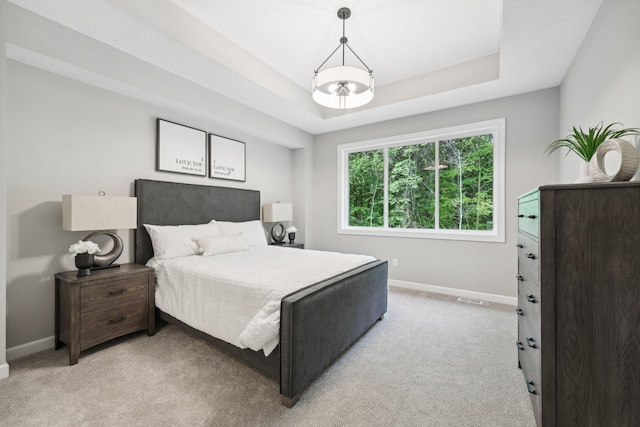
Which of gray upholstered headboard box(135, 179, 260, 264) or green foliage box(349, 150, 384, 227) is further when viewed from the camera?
green foliage box(349, 150, 384, 227)

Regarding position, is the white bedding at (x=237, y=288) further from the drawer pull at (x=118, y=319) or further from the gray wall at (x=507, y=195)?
the gray wall at (x=507, y=195)

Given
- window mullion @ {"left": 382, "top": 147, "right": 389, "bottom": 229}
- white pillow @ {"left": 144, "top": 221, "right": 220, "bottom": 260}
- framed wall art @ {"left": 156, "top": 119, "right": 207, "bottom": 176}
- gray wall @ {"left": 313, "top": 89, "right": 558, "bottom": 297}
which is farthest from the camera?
window mullion @ {"left": 382, "top": 147, "right": 389, "bottom": 229}

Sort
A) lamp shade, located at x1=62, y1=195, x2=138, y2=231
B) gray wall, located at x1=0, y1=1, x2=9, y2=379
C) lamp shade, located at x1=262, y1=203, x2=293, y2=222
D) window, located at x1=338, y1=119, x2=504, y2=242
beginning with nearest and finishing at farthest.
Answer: gray wall, located at x1=0, y1=1, x2=9, y2=379 < lamp shade, located at x1=62, y1=195, x2=138, y2=231 < window, located at x1=338, y1=119, x2=504, y2=242 < lamp shade, located at x1=262, y1=203, x2=293, y2=222

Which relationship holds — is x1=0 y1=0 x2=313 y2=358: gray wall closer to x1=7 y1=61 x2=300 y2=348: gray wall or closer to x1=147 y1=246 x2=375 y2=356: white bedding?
x1=7 y1=61 x2=300 y2=348: gray wall

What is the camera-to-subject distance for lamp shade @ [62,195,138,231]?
2152mm

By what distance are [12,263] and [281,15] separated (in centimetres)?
298

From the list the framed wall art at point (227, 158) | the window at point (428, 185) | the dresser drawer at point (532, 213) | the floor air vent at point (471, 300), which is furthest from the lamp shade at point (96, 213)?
the floor air vent at point (471, 300)

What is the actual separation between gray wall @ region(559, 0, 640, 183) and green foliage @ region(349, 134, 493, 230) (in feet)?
3.81

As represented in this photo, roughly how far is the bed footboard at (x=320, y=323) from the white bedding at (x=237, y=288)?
100 millimetres

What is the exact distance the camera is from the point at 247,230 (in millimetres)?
3684

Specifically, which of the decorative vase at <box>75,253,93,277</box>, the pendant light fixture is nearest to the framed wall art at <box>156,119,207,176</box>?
the decorative vase at <box>75,253,93,277</box>

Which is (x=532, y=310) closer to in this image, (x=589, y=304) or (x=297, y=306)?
(x=589, y=304)

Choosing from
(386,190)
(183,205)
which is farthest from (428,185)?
(183,205)

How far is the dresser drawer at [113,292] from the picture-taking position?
6.95 feet
